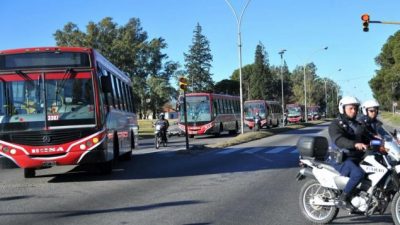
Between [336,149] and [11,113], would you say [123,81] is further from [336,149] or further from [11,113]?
[336,149]

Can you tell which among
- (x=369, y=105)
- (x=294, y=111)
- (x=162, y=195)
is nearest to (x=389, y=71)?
(x=294, y=111)

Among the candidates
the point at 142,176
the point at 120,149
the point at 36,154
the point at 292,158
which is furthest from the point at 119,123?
the point at 292,158

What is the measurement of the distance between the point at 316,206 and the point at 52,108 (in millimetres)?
7287

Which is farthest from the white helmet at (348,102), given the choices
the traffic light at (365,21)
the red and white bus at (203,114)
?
the red and white bus at (203,114)

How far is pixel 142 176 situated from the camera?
14297mm

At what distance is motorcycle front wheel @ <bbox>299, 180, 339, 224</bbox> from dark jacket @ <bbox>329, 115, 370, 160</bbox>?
0.71m

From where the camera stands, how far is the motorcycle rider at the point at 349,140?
7184mm

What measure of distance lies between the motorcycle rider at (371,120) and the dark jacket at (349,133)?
0.41 feet

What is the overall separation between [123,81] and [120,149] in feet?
11.4

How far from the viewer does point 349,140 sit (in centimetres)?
721

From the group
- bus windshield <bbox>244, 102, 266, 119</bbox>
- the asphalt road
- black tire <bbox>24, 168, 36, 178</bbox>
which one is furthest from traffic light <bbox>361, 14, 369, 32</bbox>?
bus windshield <bbox>244, 102, 266, 119</bbox>

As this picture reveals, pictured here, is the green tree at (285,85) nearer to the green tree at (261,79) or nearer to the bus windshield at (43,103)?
the green tree at (261,79)

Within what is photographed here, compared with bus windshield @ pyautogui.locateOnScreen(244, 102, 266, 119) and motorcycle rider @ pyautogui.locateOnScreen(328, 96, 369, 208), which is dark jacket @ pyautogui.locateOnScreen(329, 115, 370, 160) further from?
bus windshield @ pyautogui.locateOnScreen(244, 102, 266, 119)

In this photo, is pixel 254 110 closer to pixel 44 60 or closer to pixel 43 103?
pixel 44 60
